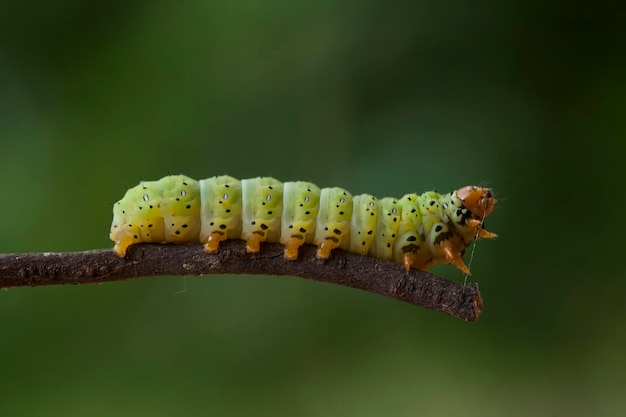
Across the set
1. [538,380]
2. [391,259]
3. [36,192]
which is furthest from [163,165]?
[538,380]

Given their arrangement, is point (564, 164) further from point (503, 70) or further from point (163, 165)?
point (163, 165)

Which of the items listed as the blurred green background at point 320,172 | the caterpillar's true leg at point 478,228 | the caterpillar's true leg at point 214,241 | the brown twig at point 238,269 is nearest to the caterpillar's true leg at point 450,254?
the caterpillar's true leg at point 478,228

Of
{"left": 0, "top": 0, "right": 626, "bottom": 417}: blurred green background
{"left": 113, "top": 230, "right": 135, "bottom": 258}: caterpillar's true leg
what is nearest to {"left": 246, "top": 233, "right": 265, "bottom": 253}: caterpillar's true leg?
{"left": 113, "top": 230, "right": 135, "bottom": 258}: caterpillar's true leg

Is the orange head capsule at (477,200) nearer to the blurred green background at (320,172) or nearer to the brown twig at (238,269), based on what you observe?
the brown twig at (238,269)

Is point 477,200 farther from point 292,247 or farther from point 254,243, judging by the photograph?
point 254,243

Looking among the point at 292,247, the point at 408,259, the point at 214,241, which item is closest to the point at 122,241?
the point at 214,241

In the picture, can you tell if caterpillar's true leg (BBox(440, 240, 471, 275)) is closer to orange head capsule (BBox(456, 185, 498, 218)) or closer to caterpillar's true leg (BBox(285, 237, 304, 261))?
orange head capsule (BBox(456, 185, 498, 218))

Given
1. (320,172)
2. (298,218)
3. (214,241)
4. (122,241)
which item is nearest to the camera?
(122,241)
